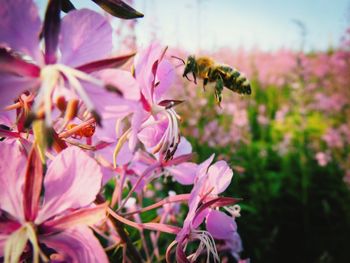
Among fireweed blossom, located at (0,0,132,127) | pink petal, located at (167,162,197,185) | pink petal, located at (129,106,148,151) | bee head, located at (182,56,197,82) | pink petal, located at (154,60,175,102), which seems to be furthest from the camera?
bee head, located at (182,56,197,82)

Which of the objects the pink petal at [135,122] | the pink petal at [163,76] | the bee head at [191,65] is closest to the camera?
the pink petal at [135,122]

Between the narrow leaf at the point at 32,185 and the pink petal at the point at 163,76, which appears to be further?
the pink petal at the point at 163,76

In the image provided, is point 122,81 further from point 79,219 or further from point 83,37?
point 79,219

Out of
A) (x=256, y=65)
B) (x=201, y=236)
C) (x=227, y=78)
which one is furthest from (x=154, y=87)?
(x=256, y=65)

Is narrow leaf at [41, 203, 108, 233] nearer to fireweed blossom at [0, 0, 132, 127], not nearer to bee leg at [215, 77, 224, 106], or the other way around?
fireweed blossom at [0, 0, 132, 127]

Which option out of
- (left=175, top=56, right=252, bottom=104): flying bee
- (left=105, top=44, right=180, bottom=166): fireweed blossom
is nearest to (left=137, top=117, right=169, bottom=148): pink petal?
(left=105, top=44, right=180, bottom=166): fireweed blossom

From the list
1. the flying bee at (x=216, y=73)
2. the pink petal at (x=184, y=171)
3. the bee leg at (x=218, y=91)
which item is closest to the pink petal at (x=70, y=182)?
the pink petal at (x=184, y=171)

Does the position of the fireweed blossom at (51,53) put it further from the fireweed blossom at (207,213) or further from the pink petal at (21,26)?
the fireweed blossom at (207,213)

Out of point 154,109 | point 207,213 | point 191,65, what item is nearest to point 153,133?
point 154,109
